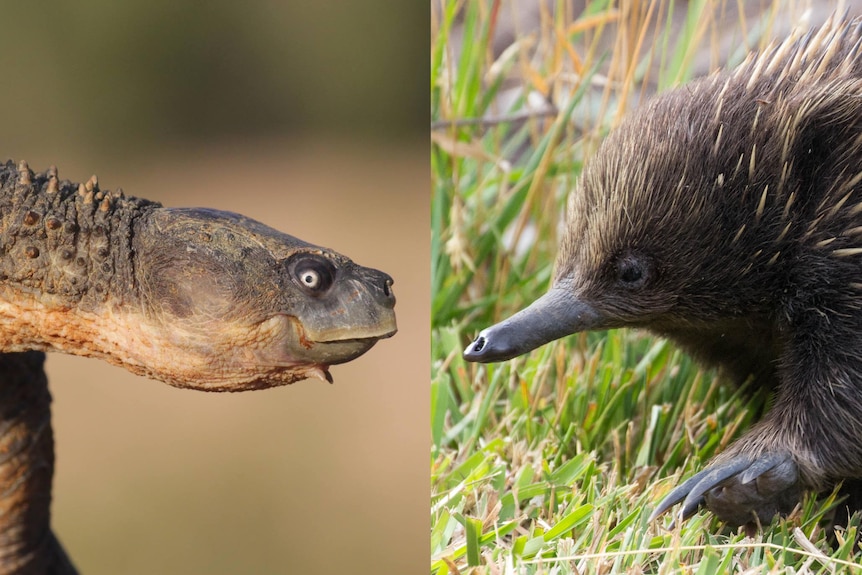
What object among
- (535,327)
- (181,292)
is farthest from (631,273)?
(181,292)

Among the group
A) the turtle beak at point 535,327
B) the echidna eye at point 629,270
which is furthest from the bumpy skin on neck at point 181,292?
the echidna eye at point 629,270

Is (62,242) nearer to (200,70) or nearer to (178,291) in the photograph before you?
(178,291)

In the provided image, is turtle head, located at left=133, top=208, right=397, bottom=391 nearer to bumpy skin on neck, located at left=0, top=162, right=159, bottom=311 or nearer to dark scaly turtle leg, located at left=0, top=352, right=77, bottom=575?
bumpy skin on neck, located at left=0, top=162, right=159, bottom=311

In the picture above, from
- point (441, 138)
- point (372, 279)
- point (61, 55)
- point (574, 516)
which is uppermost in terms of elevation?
point (61, 55)

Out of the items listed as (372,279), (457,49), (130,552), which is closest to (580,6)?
(457,49)

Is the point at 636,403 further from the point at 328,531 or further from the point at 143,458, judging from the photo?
the point at 143,458

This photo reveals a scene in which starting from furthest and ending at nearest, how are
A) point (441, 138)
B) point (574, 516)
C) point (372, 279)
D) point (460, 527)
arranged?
point (441, 138), point (460, 527), point (574, 516), point (372, 279)
